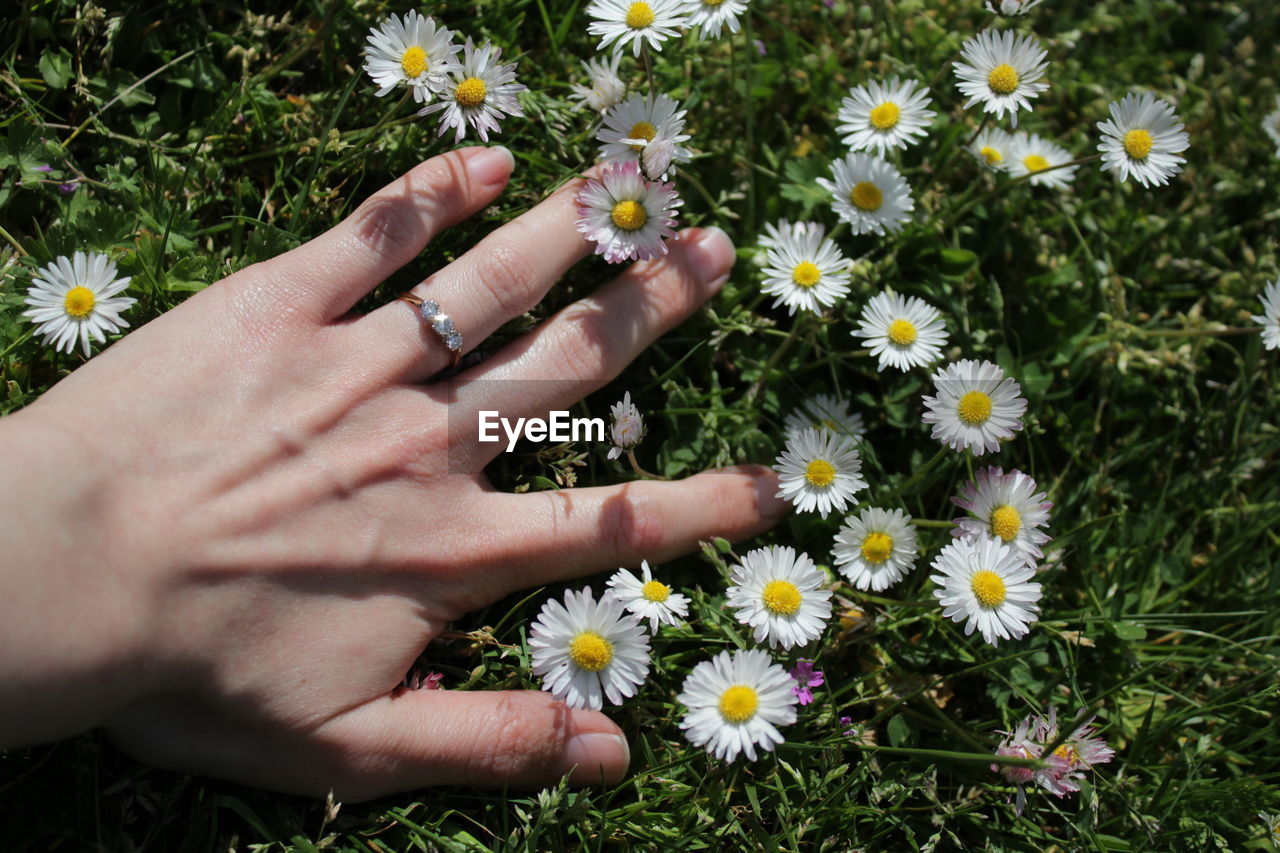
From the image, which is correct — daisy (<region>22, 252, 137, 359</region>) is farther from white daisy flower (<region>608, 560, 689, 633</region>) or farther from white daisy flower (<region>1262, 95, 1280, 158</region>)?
white daisy flower (<region>1262, 95, 1280, 158</region>)

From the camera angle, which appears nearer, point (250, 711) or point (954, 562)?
point (250, 711)

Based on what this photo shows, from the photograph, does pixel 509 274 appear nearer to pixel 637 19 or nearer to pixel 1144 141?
pixel 637 19

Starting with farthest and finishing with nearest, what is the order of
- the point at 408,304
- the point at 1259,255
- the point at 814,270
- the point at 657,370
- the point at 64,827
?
the point at 1259,255, the point at 657,370, the point at 814,270, the point at 408,304, the point at 64,827

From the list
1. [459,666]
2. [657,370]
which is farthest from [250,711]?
[657,370]

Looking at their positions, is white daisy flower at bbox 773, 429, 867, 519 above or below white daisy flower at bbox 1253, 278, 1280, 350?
below

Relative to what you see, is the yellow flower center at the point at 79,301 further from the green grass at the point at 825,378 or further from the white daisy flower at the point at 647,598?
the white daisy flower at the point at 647,598

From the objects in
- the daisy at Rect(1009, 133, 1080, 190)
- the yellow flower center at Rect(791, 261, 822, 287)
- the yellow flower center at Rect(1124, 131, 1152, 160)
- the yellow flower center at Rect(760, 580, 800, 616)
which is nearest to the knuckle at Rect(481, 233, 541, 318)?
the yellow flower center at Rect(791, 261, 822, 287)

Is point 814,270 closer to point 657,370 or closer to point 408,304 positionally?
point 657,370
